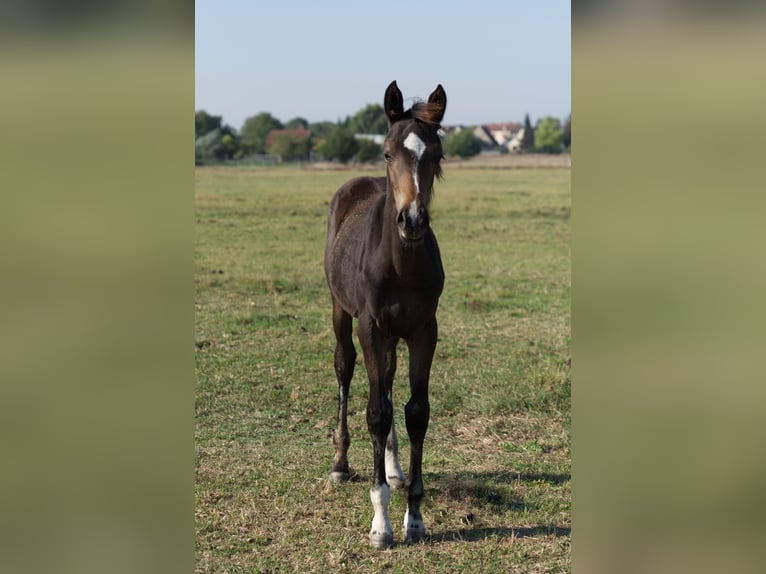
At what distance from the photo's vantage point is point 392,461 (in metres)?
5.64

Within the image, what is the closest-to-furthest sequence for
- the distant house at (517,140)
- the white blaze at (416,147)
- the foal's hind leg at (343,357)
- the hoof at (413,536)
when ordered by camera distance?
the white blaze at (416,147) < the hoof at (413,536) < the foal's hind leg at (343,357) < the distant house at (517,140)

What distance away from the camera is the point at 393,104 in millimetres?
4309

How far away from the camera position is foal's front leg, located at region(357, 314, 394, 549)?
4.71m

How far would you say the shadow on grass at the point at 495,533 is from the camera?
4793 mm

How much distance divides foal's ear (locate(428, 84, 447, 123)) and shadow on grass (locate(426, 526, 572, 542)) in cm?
265

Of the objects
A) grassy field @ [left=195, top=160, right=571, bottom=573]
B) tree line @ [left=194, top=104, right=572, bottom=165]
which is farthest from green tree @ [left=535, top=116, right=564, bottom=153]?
grassy field @ [left=195, top=160, right=571, bottom=573]

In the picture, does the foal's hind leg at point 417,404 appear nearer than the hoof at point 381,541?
No

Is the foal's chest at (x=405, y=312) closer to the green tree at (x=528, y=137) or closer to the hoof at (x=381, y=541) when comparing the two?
the hoof at (x=381, y=541)

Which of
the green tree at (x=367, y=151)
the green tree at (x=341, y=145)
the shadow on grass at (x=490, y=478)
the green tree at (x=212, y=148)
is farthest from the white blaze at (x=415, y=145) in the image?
the green tree at (x=341, y=145)

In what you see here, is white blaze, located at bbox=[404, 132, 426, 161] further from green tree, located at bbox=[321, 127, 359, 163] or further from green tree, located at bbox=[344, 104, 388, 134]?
green tree, located at bbox=[344, 104, 388, 134]
